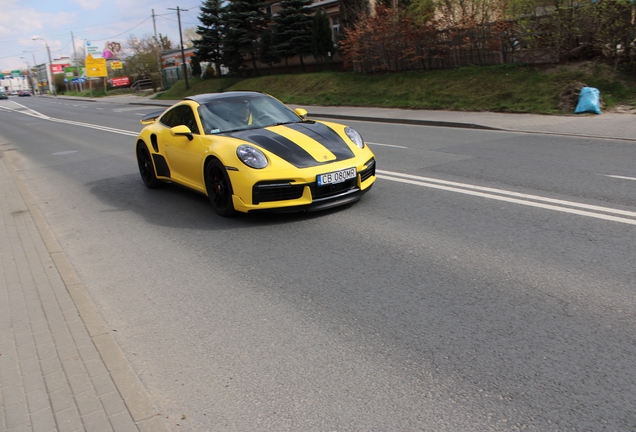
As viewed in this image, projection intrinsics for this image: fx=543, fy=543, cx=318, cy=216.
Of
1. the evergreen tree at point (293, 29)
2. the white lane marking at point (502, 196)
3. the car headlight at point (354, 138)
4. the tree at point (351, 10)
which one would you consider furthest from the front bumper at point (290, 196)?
the evergreen tree at point (293, 29)

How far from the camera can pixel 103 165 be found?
39.8 ft

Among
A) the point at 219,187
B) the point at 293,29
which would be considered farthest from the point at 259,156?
the point at 293,29

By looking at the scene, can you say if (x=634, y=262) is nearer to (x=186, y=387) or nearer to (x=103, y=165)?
(x=186, y=387)

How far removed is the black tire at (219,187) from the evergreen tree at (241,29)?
33.9 metres

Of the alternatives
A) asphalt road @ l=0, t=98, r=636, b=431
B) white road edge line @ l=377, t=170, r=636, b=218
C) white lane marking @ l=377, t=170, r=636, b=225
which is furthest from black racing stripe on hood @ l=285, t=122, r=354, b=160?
white road edge line @ l=377, t=170, r=636, b=218

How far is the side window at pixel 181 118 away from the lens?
740 centimetres

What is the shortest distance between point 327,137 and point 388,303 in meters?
3.28

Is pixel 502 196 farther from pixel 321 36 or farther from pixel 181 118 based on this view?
pixel 321 36

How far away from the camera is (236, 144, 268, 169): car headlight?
626cm

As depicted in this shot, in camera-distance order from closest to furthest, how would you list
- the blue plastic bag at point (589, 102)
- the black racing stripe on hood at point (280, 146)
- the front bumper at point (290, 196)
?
1. the front bumper at point (290, 196)
2. the black racing stripe on hood at point (280, 146)
3. the blue plastic bag at point (589, 102)

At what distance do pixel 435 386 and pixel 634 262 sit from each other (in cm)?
252

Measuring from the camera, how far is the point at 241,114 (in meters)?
7.46

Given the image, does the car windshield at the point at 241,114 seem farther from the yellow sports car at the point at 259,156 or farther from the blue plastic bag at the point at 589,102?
the blue plastic bag at the point at 589,102

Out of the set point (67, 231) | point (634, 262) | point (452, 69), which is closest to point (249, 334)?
point (634, 262)
